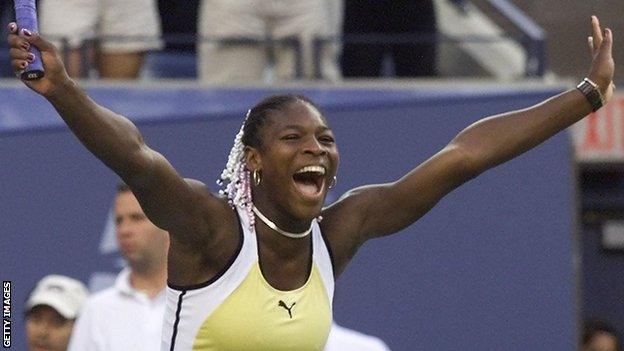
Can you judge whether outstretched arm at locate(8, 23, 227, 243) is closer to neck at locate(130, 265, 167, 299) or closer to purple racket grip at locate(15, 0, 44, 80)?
purple racket grip at locate(15, 0, 44, 80)

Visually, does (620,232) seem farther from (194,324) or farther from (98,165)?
(194,324)

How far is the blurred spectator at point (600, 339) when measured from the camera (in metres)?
9.90

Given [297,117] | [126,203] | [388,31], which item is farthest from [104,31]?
[297,117]

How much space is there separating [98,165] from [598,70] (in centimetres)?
289

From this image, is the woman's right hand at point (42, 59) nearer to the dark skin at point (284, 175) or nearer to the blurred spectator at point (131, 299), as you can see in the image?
the dark skin at point (284, 175)

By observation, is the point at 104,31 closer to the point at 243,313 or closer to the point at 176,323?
the point at 176,323

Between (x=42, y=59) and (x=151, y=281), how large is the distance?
290 centimetres

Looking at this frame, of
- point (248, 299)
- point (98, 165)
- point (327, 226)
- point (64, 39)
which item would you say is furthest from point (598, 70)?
point (64, 39)

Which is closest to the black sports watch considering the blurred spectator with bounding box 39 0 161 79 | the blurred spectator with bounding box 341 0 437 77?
the blurred spectator with bounding box 39 0 161 79

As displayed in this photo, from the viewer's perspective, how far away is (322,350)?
5.40 m

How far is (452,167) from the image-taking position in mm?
5598

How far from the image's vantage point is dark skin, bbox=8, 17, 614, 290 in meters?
4.83

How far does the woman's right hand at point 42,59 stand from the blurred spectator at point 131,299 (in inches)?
104

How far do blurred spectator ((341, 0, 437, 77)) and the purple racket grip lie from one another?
15.9ft
